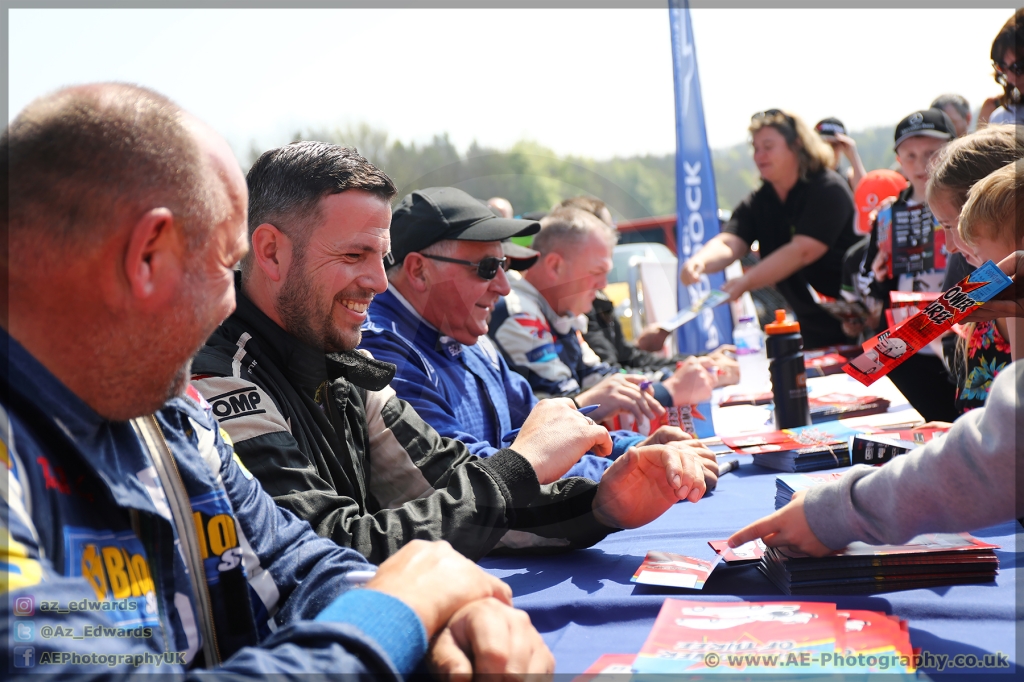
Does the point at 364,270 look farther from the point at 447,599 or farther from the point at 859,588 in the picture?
the point at 859,588

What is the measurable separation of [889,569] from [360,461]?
114 centimetres

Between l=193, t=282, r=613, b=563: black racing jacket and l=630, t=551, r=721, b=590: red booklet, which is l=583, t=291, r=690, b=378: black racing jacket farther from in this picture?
l=630, t=551, r=721, b=590: red booklet

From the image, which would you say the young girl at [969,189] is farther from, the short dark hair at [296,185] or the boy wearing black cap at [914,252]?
the short dark hair at [296,185]

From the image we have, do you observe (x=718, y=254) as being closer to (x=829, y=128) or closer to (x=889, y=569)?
(x=829, y=128)

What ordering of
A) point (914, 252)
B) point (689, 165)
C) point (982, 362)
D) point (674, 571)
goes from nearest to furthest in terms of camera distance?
1. point (674, 571)
2. point (982, 362)
3. point (914, 252)
4. point (689, 165)

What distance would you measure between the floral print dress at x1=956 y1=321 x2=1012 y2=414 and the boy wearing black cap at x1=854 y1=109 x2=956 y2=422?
718 mm

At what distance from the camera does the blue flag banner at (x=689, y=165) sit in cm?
641

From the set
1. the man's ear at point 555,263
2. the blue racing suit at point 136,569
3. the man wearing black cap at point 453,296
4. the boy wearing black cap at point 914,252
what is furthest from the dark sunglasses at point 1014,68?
the blue racing suit at point 136,569

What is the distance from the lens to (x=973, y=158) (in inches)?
92.9

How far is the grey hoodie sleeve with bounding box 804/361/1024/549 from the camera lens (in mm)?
1079

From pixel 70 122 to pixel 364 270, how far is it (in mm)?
1056

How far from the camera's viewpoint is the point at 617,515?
1749mm

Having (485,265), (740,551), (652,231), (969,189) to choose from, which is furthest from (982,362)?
(652,231)

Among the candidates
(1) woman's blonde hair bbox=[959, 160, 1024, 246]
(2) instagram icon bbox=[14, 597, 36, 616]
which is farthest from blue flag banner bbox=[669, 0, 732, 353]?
(2) instagram icon bbox=[14, 597, 36, 616]
